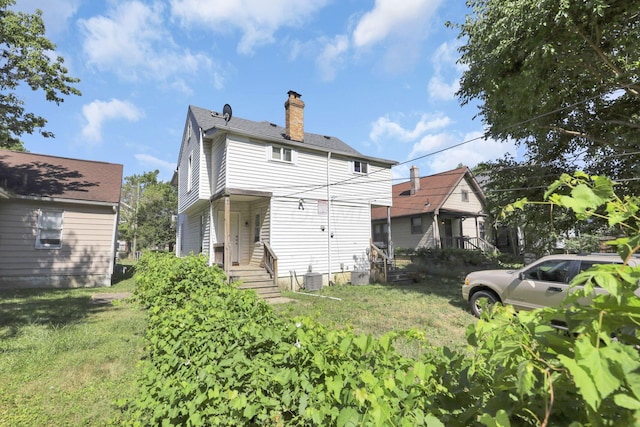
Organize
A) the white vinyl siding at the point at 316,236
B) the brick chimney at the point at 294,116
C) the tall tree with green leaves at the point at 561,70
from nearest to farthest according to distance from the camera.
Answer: the tall tree with green leaves at the point at 561,70 < the white vinyl siding at the point at 316,236 < the brick chimney at the point at 294,116

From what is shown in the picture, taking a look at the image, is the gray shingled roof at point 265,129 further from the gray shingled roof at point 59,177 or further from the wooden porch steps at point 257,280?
the wooden porch steps at point 257,280

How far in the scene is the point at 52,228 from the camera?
13.1 meters

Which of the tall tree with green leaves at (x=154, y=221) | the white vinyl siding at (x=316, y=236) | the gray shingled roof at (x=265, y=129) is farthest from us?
the tall tree with green leaves at (x=154, y=221)

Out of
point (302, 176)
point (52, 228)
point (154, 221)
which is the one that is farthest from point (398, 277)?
point (154, 221)

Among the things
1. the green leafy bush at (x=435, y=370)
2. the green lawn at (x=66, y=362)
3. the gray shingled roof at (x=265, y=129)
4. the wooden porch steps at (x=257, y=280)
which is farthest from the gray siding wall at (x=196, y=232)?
the green leafy bush at (x=435, y=370)

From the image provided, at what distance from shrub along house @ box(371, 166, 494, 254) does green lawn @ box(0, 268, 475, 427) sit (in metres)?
12.0

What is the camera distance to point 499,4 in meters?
8.66

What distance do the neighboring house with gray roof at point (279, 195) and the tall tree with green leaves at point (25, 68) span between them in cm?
547

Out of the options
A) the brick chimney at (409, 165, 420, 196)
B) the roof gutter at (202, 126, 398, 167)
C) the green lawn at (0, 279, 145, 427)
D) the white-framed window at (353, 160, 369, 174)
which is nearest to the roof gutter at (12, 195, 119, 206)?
the roof gutter at (202, 126, 398, 167)

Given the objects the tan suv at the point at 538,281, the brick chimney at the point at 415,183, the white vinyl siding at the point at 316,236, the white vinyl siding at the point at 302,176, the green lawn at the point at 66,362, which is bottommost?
the green lawn at the point at 66,362

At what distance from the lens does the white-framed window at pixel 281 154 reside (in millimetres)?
13883

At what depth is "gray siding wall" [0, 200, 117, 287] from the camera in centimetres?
1240

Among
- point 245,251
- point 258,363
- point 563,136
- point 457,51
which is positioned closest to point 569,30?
point 457,51

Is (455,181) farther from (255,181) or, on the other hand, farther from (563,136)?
(255,181)
